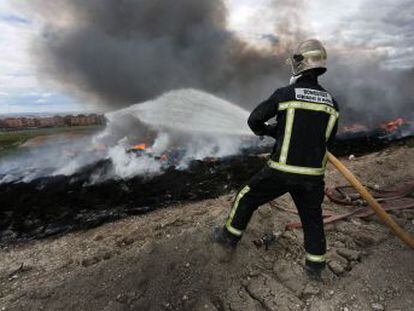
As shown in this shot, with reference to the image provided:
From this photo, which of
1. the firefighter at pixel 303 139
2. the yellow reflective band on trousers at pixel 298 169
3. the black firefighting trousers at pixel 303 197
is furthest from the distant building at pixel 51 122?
the yellow reflective band on trousers at pixel 298 169

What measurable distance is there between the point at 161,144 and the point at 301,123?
11426mm

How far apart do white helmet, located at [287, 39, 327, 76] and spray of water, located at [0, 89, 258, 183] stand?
5914 millimetres

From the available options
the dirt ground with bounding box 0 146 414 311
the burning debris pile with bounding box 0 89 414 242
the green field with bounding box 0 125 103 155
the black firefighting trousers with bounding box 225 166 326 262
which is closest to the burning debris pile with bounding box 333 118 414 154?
the burning debris pile with bounding box 0 89 414 242

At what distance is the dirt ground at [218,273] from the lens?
9.95 ft

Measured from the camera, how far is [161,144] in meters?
14.0

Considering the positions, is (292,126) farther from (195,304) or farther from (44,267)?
(44,267)

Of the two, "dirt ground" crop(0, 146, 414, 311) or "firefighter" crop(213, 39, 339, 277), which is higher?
"firefighter" crop(213, 39, 339, 277)

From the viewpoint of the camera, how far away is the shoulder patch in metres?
2.97

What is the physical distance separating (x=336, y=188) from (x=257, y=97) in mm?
24080

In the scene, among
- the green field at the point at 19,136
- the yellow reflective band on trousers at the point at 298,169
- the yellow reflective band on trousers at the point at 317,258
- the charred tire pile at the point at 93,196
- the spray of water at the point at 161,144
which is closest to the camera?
the yellow reflective band on trousers at the point at 298,169

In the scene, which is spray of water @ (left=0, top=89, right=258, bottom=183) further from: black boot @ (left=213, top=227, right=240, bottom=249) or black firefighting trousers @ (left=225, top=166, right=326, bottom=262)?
black firefighting trousers @ (left=225, top=166, right=326, bottom=262)

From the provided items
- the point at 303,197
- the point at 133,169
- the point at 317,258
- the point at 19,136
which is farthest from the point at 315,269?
the point at 19,136

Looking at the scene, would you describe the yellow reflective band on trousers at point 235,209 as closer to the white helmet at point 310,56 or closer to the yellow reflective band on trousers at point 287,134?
the yellow reflective band on trousers at point 287,134

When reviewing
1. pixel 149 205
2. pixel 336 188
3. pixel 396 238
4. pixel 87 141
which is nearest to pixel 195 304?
pixel 396 238
